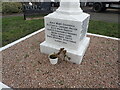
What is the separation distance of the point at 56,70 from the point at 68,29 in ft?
3.47

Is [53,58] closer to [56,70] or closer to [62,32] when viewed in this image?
[56,70]

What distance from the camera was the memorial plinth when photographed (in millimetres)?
3053

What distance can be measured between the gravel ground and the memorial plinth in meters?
0.32

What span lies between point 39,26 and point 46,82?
4164mm

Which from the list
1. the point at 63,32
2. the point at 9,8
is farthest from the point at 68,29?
the point at 9,8

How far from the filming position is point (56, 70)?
A: 2.94m

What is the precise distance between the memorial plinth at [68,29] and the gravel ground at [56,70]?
0.32 meters

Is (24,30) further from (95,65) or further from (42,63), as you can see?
A: (95,65)

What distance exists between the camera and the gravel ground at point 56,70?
2590 millimetres

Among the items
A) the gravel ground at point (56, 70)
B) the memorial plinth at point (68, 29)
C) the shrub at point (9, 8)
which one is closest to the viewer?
the gravel ground at point (56, 70)

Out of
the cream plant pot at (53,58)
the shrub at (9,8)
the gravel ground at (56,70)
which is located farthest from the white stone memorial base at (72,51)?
the shrub at (9,8)

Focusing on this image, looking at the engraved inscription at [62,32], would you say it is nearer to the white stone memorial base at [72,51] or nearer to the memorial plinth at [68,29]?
the memorial plinth at [68,29]

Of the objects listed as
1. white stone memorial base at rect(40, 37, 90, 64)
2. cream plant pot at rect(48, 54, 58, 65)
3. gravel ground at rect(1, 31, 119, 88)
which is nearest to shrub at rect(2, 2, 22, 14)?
gravel ground at rect(1, 31, 119, 88)

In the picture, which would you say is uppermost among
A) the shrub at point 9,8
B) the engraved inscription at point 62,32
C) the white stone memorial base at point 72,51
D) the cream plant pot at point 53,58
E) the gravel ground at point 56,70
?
the shrub at point 9,8
